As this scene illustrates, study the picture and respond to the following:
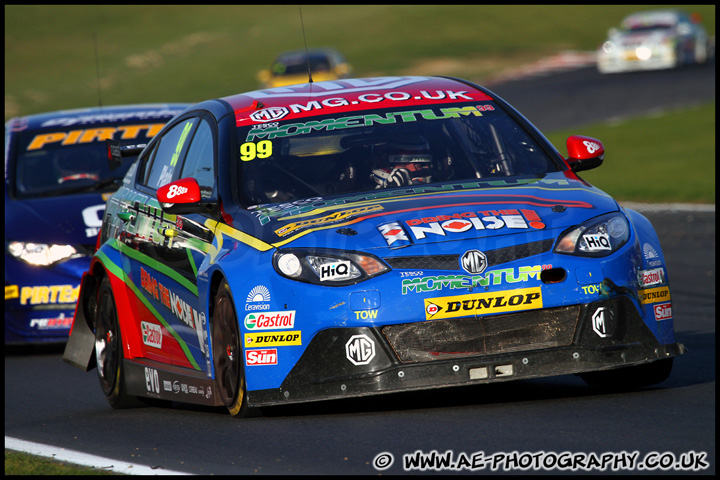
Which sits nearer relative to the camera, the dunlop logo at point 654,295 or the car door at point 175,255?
the dunlop logo at point 654,295

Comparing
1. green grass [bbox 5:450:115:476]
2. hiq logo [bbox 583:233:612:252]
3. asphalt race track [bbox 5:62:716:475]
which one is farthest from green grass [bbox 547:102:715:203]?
green grass [bbox 5:450:115:476]

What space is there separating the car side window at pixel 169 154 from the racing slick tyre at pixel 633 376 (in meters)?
2.53

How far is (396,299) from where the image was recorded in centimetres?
549

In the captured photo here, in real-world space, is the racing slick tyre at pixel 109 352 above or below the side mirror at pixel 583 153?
below

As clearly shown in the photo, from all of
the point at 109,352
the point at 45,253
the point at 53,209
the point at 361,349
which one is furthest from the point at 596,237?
the point at 53,209

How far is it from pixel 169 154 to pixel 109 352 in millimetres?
1146

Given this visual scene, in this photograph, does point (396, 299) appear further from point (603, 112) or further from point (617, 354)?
point (603, 112)

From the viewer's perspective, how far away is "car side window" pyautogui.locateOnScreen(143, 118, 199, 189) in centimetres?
723

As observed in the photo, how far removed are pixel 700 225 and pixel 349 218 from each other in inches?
332

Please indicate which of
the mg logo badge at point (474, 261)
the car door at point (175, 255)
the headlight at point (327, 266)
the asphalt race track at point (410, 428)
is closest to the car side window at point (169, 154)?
the car door at point (175, 255)

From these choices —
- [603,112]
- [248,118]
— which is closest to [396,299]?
[248,118]

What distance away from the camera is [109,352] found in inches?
290

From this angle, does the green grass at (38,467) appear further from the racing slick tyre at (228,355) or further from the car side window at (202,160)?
the car side window at (202,160)
